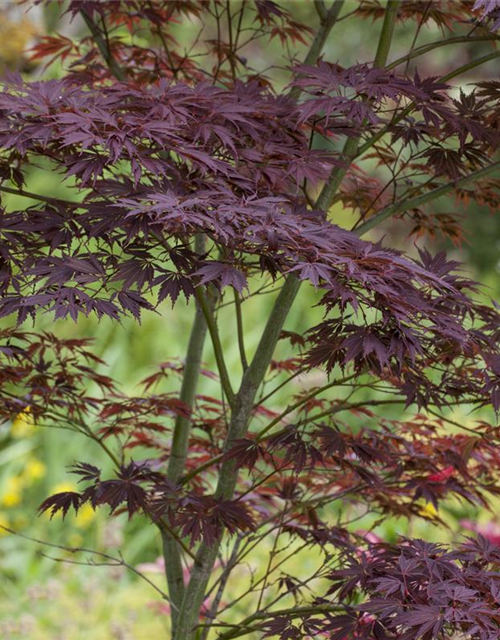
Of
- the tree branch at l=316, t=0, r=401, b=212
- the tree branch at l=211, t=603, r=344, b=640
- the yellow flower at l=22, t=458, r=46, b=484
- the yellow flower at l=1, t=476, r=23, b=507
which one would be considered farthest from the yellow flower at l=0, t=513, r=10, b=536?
the tree branch at l=316, t=0, r=401, b=212

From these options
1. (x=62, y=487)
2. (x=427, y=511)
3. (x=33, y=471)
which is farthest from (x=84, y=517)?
(x=427, y=511)

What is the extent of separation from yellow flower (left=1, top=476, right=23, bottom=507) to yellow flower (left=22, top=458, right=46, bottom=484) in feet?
0.11

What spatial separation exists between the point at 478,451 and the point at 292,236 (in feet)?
3.06

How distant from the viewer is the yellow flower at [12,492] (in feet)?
11.7

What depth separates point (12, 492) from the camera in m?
3.64

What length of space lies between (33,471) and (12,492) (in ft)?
0.41

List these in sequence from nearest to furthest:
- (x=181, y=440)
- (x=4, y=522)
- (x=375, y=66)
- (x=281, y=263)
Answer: (x=281, y=263) < (x=375, y=66) < (x=181, y=440) < (x=4, y=522)

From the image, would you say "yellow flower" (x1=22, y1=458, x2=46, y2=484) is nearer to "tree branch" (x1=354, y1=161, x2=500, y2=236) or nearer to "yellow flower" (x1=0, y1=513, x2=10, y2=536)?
"yellow flower" (x1=0, y1=513, x2=10, y2=536)

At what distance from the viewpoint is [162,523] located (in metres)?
1.72

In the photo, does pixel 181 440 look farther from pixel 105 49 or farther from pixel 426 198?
pixel 105 49

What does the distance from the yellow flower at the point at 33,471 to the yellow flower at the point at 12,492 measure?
1.3 inches

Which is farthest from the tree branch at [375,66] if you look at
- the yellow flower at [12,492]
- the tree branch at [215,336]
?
the yellow flower at [12,492]

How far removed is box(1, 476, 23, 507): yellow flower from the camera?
355 centimetres

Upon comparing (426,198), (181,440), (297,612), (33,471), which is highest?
(33,471)
